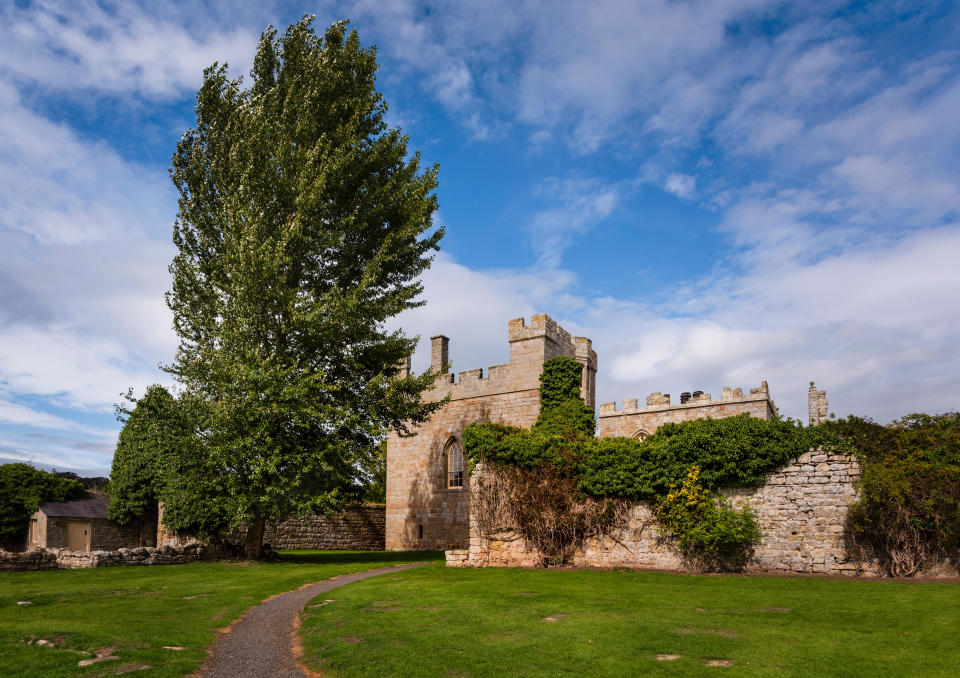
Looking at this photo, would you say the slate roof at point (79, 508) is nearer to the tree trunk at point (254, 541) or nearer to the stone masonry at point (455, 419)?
the tree trunk at point (254, 541)

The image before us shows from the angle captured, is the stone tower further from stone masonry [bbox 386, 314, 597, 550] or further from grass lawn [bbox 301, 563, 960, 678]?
grass lawn [bbox 301, 563, 960, 678]

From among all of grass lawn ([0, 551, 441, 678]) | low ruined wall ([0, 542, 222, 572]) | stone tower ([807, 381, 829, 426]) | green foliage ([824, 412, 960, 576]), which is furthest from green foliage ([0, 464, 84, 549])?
stone tower ([807, 381, 829, 426])

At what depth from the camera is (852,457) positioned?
14562 mm

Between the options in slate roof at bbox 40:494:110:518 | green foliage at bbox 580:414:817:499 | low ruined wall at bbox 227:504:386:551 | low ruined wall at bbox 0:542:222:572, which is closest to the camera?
green foliage at bbox 580:414:817:499

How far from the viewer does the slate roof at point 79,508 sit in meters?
26.4

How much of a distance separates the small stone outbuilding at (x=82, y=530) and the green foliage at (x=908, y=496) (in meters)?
26.3

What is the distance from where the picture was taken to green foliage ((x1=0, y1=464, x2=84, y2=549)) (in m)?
26.1

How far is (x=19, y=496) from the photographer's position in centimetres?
2630

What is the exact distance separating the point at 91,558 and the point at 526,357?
1541 cm

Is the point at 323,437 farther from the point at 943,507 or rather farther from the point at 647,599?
the point at 943,507

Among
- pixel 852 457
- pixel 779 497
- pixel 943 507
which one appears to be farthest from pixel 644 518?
pixel 943 507

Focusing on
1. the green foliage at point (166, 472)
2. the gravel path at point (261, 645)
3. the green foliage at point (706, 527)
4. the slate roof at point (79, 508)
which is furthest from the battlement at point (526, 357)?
the slate roof at point (79, 508)

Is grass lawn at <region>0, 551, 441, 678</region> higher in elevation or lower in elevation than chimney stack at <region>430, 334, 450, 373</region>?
lower

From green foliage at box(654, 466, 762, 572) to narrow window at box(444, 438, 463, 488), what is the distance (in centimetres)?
1129
